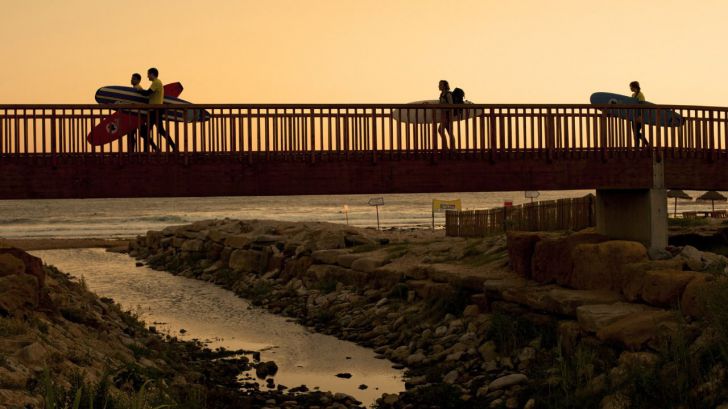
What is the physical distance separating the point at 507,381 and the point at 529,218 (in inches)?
523

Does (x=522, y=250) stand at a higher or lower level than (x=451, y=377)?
higher

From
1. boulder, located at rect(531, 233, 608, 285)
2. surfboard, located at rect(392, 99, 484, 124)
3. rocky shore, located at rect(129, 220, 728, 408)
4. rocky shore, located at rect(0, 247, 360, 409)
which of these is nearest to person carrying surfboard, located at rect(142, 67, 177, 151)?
rocky shore, located at rect(0, 247, 360, 409)

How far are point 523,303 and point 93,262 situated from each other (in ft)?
101

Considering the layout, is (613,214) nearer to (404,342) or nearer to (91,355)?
(404,342)

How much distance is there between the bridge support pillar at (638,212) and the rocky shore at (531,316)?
4.40 feet

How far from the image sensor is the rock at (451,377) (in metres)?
15.8

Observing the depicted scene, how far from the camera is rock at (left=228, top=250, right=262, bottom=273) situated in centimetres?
3294

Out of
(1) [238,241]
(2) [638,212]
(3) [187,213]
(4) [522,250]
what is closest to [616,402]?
(4) [522,250]

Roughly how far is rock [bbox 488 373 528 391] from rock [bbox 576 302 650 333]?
137 centimetres

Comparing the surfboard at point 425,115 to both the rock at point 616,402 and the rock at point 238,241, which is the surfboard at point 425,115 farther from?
the rock at point 238,241

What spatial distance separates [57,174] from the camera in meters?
18.5

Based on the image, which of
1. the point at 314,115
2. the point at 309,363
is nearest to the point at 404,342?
the point at 309,363

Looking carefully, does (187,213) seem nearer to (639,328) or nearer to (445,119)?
(445,119)

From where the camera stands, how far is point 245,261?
110 feet
